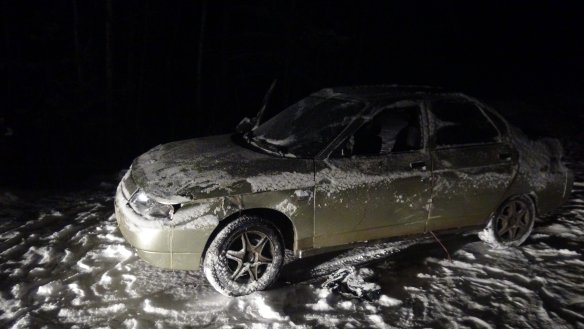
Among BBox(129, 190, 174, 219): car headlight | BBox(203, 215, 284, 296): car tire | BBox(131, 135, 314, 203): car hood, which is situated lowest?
BBox(203, 215, 284, 296): car tire

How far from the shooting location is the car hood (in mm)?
3562

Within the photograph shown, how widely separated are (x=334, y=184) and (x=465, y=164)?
1501 millimetres

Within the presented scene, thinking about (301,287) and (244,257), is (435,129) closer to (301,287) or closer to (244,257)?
(301,287)

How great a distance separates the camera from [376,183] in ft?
13.4

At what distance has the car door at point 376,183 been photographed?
394cm

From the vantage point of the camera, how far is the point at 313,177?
3854mm

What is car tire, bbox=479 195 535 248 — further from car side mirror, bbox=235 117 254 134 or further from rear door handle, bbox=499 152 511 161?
car side mirror, bbox=235 117 254 134

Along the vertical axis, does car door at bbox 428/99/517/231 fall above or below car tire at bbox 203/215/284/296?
above

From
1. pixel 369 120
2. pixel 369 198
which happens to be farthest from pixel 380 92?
pixel 369 198

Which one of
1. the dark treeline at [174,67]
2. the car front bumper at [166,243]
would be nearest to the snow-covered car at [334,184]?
the car front bumper at [166,243]

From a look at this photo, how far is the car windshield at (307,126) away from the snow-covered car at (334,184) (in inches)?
0.6

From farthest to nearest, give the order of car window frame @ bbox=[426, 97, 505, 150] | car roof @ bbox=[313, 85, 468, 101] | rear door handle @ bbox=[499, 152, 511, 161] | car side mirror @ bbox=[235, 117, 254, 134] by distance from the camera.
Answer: car side mirror @ bbox=[235, 117, 254, 134] < rear door handle @ bbox=[499, 152, 511, 161] < car roof @ bbox=[313, 85, 468, 101] < car window frame @ bbox=[426, 97, 505, 150]

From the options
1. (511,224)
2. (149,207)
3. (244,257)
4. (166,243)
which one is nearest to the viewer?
(166,243)

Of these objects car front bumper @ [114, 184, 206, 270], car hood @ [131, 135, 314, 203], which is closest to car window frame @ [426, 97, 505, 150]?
car hood @ [131, 135, 314, 203]
